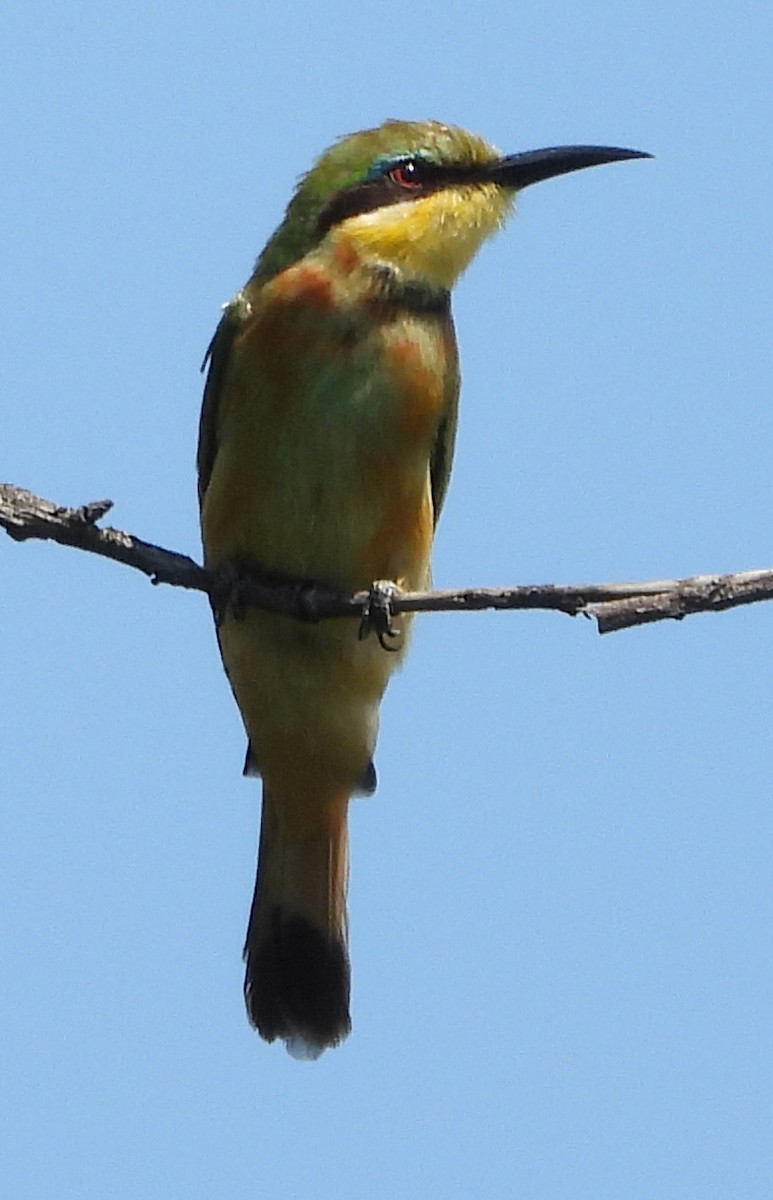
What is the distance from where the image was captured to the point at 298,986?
226 inches

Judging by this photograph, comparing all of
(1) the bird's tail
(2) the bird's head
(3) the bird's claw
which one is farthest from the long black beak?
(1) the bird's tail

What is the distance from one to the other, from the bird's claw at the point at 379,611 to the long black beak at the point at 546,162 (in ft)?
3.98

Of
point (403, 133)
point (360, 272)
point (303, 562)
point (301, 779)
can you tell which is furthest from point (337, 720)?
point (403, 133)

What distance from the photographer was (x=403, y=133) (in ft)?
17.5

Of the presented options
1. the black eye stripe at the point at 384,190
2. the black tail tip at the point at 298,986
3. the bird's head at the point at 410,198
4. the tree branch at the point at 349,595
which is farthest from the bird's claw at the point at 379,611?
the black tail tip at the point at 298,986

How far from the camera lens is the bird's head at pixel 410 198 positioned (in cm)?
515

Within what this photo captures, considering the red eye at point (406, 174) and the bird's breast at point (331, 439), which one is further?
the red eye at point (406, 174)

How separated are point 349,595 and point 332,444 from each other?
1.28 ft

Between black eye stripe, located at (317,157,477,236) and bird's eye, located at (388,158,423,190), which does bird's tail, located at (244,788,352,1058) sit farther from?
bird's eye, located at (388,158,423,190)

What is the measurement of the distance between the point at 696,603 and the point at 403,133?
2.14 metres

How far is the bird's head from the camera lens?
515 cm

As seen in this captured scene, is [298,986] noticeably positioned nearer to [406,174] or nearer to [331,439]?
[331,439]

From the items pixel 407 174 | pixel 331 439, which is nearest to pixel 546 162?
pixel 407 174

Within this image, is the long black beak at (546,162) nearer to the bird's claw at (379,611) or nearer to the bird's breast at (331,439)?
the bird's breast at (331,439)
